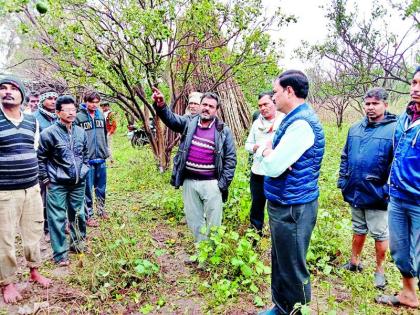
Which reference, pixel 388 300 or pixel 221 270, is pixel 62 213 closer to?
pixel 221 270

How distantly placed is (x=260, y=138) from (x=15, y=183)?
8.47 ft

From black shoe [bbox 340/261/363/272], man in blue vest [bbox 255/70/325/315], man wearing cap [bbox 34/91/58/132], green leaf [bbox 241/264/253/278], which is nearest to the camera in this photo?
man in blue vest [bbox 255/70/325/315]

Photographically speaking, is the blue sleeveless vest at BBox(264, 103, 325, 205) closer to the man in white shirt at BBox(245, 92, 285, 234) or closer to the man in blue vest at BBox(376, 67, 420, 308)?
the man in blue vest at BBox(376, 67, 420, 308)

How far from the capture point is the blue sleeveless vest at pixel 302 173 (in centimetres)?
239

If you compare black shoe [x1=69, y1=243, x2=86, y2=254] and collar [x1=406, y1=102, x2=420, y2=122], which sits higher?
collar [x1=406, y1=102, x2=420, y2=122]

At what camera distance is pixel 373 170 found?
3.26m

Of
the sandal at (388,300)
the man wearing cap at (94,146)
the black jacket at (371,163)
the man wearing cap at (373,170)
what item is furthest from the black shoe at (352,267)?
the man wearing cap at (94,146)

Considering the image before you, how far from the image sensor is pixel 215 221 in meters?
3.75

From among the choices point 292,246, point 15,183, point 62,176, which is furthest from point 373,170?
point 15,183

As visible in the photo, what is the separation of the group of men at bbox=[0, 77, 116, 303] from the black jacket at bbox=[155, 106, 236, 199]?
1131mm

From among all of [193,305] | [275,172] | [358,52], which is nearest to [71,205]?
[193,305]

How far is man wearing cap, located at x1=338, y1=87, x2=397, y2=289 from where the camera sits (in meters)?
3.23

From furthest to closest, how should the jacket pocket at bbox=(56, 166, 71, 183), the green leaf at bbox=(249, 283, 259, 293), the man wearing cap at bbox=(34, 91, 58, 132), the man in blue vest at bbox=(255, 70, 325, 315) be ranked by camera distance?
the man wearing cap at bbox=(34, 91, 58, 132)
the jacket pocket at bbox=(56, 166, 71, 183)
the green leaf at bbox=(249, 283, 259, 293)
the man in blue vest at bbox=(255, 70, 325, 315)

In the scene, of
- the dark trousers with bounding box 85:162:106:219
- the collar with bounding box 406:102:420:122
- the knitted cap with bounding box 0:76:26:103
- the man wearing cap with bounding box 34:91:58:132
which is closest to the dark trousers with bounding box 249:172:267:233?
the collar with bounding box 406:102:420:122
